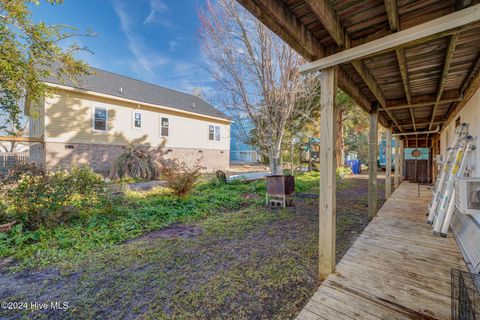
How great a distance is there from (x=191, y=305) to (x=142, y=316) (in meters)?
0.45

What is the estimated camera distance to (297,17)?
212 centimetres

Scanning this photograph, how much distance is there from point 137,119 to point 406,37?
12768mm

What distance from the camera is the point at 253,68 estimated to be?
662 cm

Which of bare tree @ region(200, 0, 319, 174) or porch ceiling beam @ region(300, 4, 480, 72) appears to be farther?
bare tree @ region(200, 0, 319, 174)

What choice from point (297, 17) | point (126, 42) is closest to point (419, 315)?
point (297, 17)

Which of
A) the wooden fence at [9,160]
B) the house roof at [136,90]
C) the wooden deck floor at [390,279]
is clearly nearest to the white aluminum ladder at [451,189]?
the wooden deck floor at [390,279]

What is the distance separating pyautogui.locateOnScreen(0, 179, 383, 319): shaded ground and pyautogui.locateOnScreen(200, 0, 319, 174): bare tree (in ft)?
13.1

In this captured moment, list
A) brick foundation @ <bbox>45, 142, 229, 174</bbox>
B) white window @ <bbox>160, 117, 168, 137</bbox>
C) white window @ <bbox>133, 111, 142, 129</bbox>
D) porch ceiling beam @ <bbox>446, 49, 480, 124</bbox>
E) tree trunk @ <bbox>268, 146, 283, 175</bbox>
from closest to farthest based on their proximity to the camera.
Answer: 1. porch ceiling beam @ <bbox>446, 49, 480, 124</bbox>
2. tree trunk @ <bbox>268, 146, 283, 175</bbox>
3. brick foundation @ <bbox>45, 142, 229, 174</bbox>
4. white window @ <bbox>133, 111, 142, 129</bbox>
5. white window @ <bbox>160, 117, 168, 137</bbox>

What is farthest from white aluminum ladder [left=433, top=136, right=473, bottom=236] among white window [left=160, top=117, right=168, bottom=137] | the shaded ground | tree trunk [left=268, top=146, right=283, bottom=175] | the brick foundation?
white window [left=160, top=117, right=168, bottom=137]

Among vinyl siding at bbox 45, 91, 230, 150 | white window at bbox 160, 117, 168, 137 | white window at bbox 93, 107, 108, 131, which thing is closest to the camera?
vinyl siding at bbox 45, 91, 230, 150

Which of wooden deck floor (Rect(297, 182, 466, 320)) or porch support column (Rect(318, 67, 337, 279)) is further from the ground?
porch support column (Rect(318, 67, 337, 279))

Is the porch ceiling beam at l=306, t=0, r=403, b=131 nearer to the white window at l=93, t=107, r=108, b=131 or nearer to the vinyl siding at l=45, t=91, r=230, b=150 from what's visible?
the vinyl siding at l=45, t=91, r=230, b=150

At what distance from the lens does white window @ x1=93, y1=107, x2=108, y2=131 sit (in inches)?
421

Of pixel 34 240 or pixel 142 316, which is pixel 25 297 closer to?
pixel 142 316
